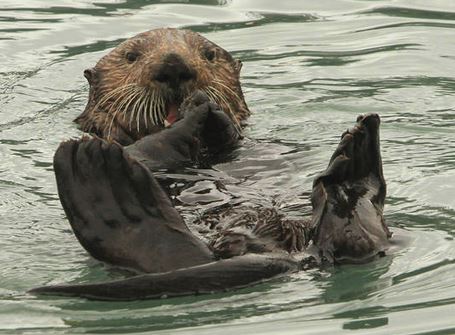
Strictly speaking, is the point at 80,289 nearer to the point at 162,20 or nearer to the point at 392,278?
the point at 392,278

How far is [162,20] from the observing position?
10516mm

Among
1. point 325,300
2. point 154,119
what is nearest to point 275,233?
point 325,300

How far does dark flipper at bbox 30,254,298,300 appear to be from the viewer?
449cm

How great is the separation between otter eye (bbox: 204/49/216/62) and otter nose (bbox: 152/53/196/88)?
0.62m

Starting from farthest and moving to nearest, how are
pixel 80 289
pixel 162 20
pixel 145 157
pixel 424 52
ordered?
pixel 162 20
pixel 424 52
pixel 145 157
pixel 80 289

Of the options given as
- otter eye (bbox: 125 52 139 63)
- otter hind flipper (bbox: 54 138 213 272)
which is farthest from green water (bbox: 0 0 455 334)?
otter eye (bbox: 125 52 139 63)

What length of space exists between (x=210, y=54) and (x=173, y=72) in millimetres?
765

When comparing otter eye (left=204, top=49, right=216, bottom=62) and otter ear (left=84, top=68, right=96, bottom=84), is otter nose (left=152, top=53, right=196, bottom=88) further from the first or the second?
otter ear (left=84, top=68, right=96, bottom=84)

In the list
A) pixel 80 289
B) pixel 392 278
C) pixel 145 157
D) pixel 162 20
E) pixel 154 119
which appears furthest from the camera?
pixel 162 20

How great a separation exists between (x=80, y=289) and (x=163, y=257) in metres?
0.39

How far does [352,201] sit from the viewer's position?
4969 millimetres

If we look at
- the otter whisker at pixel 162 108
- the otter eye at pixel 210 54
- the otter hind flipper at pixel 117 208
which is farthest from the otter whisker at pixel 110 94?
the otter hind flipper at pixel 117 208

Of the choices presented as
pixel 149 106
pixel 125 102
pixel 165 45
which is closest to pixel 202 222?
pixel 149 106

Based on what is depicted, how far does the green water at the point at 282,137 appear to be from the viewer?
4.58m
